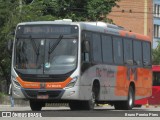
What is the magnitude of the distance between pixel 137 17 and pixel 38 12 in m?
41.0

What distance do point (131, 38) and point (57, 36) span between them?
5988mm

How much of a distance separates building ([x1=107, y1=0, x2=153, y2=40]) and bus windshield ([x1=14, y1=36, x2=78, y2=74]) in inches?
2462

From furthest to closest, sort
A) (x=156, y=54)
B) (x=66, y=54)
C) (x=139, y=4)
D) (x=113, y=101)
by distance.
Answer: (x=139, y=4)
(x=156, y=54)
(x=113, y=101)
(x=66, y=54)

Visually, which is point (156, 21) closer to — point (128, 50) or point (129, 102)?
point (129, 102)

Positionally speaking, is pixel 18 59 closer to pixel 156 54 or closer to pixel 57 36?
pixel 57 36

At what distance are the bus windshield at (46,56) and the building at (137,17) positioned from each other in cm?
6254

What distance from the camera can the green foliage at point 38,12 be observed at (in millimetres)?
45312

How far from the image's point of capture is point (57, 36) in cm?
2541

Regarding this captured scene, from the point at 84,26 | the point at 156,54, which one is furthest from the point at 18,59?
the point at 156,54

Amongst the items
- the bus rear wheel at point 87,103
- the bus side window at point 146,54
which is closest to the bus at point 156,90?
the bus side window at point 146,54

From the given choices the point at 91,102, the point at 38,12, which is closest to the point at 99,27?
the point at 91,102

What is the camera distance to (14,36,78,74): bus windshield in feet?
82.0

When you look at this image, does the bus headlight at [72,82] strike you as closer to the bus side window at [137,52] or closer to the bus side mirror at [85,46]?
the bus side mirror at [85,46]

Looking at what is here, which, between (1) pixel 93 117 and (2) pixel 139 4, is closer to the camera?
(1) pixel 93 117
